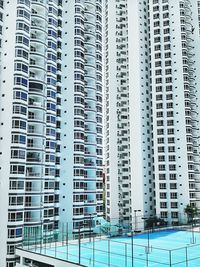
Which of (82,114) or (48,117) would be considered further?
(82,114)

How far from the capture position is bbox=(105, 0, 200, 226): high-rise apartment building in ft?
219

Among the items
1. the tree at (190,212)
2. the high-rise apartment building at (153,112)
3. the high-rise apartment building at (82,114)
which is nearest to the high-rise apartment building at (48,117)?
the high-rise apartment building at (82,114)

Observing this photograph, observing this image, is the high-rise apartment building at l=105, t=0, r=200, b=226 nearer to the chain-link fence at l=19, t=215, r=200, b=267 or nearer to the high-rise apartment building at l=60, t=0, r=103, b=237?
the chain-link fence at l=19, t=215, r=200, b=267

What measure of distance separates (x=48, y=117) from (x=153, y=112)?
90.0ft

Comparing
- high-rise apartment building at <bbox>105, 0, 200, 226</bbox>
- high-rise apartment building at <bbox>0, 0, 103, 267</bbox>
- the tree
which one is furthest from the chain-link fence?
high-rise apartment building at <bbox>105, 0, 200, 226</bbox>

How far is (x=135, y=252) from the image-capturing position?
37219mm

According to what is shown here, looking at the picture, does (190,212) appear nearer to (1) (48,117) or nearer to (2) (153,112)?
(2) (153,112)

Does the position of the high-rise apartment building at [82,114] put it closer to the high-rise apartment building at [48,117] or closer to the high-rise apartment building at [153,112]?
the high-rise apartment building at [48,117]

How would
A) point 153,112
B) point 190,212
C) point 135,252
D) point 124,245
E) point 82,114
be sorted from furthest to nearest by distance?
point 153,112 → point 190,212 → point 82,114 → point 124,245 → point 135,252

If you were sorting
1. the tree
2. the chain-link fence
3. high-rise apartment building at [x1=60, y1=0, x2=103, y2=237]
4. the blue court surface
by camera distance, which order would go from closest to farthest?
the blue court surface, the chain-link fence, high-rise apartment building at [x1=60, y1=0, x2=103, y2=237], the tree

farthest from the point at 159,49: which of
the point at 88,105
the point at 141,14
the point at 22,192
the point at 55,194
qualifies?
the point at 22,192

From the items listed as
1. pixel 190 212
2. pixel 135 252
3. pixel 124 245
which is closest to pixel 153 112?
pixel 190 212

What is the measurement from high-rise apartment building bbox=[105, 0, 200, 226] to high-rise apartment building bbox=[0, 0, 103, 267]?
12993mm

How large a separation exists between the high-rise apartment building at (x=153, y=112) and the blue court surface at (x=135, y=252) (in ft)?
60.1
